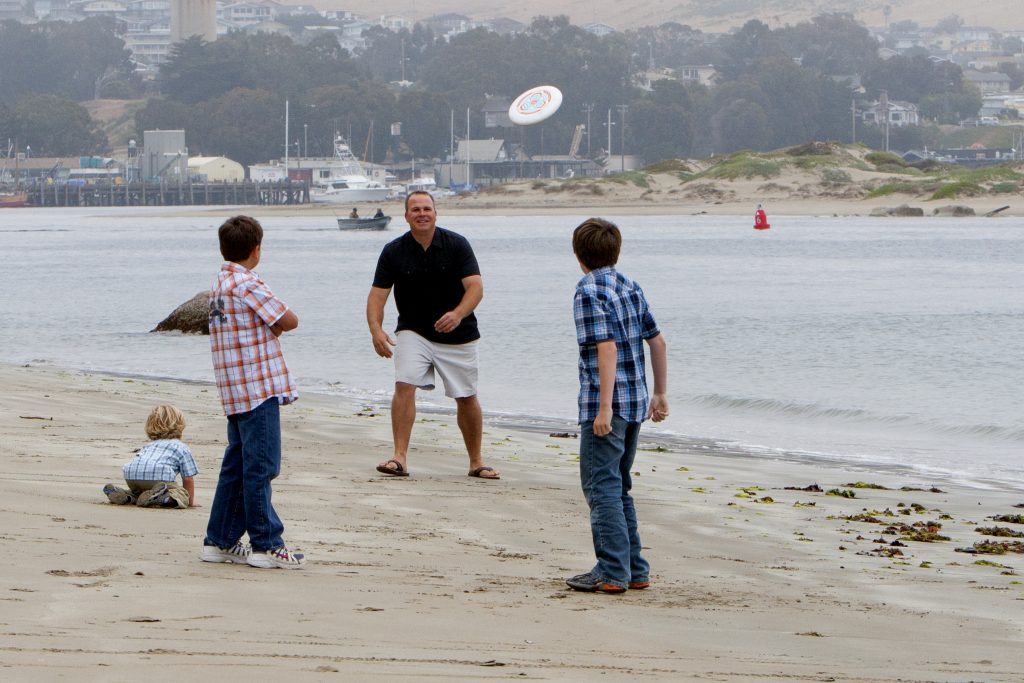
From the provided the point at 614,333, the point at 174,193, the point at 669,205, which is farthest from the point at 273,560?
the point at 174,193

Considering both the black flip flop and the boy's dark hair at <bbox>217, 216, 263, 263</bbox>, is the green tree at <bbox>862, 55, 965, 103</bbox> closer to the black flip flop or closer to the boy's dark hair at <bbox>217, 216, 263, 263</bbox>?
the black flip flop

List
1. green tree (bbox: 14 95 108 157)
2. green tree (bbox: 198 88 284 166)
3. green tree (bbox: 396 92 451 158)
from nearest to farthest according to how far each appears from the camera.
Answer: green tree (bbox: 198 88 284 166) → green tree (bbox: 396 92 451 158) → green tree (bbox: 14 95 108 157)

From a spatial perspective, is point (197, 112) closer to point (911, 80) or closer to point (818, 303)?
point (911, 80)


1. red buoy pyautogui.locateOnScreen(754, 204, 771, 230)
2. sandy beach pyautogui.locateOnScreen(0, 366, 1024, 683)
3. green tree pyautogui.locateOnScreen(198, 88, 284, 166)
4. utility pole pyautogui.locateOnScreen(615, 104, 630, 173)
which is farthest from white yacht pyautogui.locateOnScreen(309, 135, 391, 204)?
sandy beach pyautogui.locateOnScreen(0, 366, 1024, 683)

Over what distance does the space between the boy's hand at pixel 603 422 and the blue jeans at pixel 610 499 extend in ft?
0.22

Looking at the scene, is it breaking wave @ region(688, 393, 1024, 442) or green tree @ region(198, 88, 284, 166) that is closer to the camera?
breaking wave @ region(688, 393, 1024, 442)

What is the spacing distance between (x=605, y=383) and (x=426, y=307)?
2.94m

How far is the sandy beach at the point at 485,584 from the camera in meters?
4.43

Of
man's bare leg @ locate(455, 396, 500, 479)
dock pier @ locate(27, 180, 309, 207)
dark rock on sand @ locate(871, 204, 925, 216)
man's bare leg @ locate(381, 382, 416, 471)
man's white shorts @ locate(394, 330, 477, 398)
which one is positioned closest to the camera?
man's white shorts @ locate(394, 330, 477, 398)

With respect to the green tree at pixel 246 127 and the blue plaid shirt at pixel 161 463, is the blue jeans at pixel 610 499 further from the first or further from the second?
the green tree at pixel 246 127

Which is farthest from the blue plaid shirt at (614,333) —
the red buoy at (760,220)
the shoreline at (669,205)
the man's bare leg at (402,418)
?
the shoreline at (669,205)

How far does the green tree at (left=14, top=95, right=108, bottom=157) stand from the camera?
16388 cm

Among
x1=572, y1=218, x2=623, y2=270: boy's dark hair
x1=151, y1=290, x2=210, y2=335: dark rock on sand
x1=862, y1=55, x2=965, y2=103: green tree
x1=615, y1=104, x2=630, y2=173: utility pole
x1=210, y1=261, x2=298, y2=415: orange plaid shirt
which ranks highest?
x1=862, y1=55, x2=965, y2=103: green tree

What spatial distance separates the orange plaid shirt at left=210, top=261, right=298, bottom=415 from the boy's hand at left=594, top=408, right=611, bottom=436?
1.25 m
